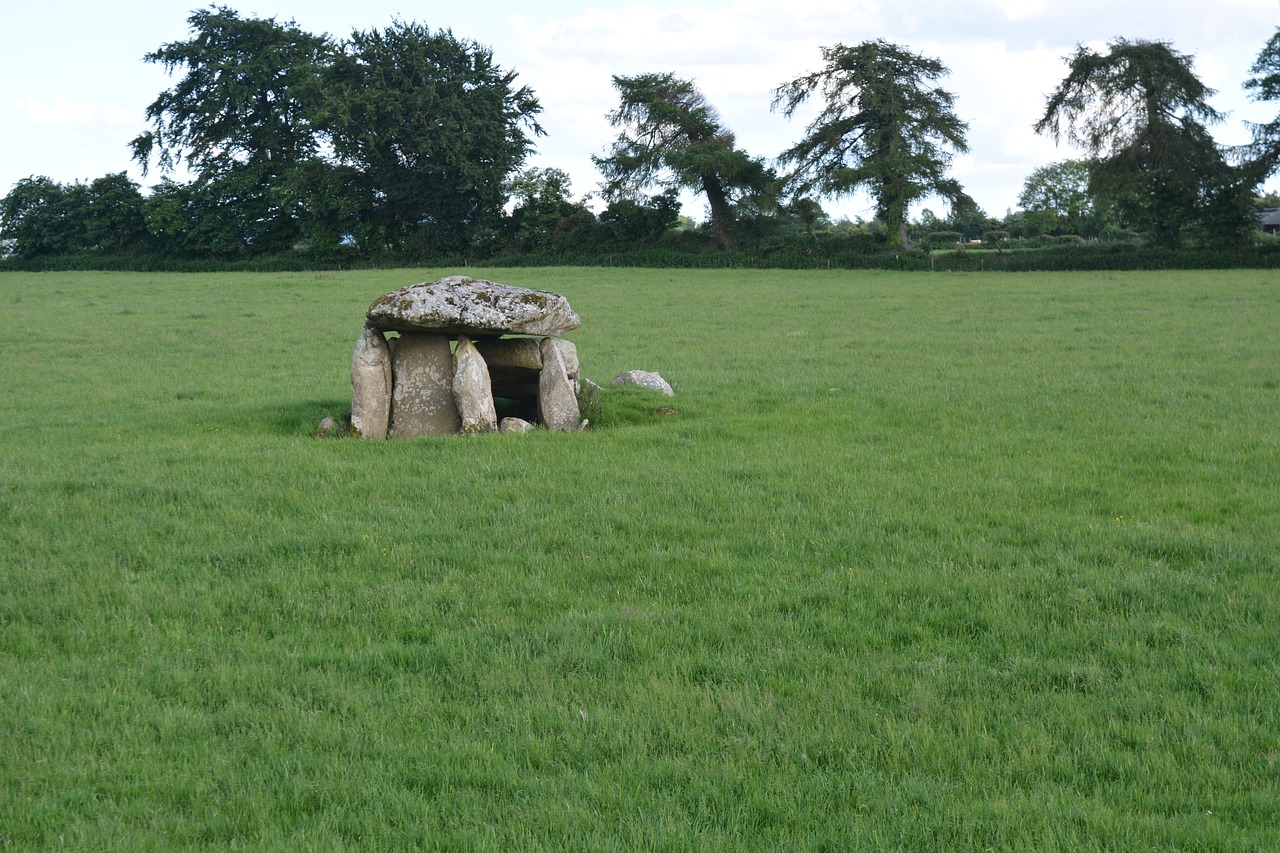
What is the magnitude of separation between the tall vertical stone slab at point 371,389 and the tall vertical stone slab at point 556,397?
6.84ft

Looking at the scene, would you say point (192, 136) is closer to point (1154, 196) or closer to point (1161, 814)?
point (1154, 196)

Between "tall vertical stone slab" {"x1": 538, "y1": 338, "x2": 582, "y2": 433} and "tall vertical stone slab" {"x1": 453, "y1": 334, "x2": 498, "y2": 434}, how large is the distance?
716 mm

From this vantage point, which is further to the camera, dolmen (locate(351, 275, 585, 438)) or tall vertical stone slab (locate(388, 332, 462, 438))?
tall vertical stone slab (locate(388, 332, 462, 438))

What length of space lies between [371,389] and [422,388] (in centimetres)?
69

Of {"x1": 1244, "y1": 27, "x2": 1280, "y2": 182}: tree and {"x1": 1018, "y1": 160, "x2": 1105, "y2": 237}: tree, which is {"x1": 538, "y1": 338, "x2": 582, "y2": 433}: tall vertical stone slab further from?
{"x1": 1018, "y1": 160, "x2": 1105, "y2": 237}: tree

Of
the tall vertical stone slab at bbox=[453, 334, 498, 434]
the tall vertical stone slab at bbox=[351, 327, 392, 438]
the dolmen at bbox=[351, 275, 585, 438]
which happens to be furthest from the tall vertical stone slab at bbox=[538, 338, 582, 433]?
the tall vertical stone slab at bbox=[351, 327, 392, 438]

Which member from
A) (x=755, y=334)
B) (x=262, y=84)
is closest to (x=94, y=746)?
(x=755, y=334)

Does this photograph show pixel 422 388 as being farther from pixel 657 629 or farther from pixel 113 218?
pixel 113 218

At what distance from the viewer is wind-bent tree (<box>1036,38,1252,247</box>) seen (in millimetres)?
52906

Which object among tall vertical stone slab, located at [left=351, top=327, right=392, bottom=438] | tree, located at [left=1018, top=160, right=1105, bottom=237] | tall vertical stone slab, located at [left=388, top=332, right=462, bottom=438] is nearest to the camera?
tall vertical stone slab, located at [left=351, top=327, right=392, bottom=438]

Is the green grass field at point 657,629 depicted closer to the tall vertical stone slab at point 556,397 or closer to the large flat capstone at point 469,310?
the tall vertical stone slab at point 556,397

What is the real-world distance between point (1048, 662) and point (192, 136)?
246ft

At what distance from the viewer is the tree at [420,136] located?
62.0 meters

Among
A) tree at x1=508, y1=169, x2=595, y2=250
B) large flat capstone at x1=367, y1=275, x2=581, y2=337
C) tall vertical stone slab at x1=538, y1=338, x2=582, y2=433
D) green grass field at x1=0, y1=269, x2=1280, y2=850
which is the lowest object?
green grass field at x1=0, y1=269, x2=1280, y2=850
